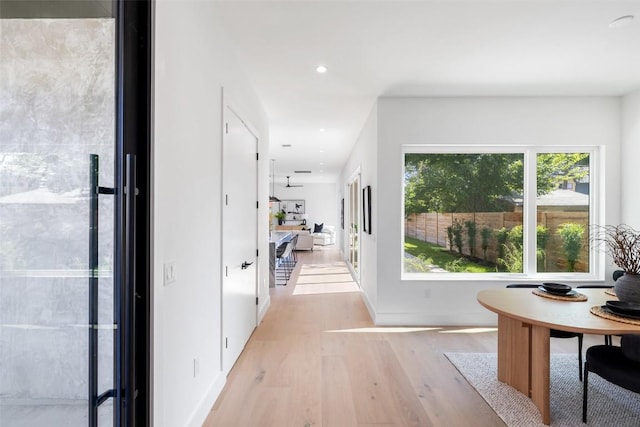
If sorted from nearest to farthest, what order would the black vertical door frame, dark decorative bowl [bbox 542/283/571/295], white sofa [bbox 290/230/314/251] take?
1. the black vertical door frame
2. dark decorative bowl [bbox 542/283/571/295]
3. white sofa [bbox 290/230/314/251]

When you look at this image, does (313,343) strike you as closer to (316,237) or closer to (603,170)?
(603,170)

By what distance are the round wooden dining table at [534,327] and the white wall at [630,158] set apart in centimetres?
177

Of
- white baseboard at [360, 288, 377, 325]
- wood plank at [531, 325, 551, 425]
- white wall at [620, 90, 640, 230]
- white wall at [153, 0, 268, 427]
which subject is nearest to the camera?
white wall at [153, 0, 268, 427]

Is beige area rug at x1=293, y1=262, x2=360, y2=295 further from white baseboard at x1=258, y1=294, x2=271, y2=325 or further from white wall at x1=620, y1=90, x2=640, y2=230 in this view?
white wall at x1=620, y1=90, x2=640, y2=230

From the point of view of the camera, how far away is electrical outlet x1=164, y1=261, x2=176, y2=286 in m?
1.53

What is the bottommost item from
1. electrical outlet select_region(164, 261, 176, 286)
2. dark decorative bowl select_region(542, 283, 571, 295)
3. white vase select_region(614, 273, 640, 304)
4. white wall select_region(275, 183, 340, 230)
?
dark decorative bowl select_region(542, 283, 571, 295)

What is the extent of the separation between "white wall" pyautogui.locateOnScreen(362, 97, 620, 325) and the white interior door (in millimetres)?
1560

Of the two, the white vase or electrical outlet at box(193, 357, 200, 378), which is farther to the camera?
the white vase

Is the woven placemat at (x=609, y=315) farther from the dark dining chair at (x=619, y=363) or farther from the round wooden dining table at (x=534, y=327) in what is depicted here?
the dark dining chair at (x=619, y=363)

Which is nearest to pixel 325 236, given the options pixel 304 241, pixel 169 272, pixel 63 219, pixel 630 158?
pixel 304 241

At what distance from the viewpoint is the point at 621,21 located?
229 centimetres

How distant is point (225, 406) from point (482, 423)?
178cm

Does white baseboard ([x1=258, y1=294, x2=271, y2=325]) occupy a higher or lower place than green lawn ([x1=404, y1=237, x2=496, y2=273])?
lower

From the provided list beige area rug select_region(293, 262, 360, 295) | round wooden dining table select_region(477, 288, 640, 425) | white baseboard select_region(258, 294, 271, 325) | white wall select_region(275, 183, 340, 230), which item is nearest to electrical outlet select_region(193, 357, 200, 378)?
white baseboard select_region(258, 294, 271, 325)
